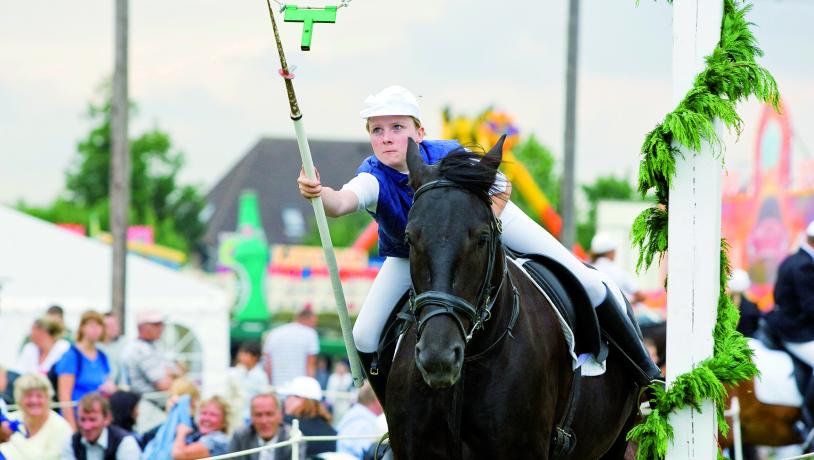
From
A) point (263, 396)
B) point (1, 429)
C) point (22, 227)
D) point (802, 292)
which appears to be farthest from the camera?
point (22, 227)

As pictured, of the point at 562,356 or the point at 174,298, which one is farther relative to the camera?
the point at 174,298

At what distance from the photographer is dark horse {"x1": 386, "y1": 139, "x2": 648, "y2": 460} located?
178 inches

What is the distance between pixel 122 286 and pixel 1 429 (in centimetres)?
933

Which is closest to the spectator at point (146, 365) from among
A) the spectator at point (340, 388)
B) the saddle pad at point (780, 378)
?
the spectator at point (340, 388)

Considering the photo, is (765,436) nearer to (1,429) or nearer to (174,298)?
(1,429)

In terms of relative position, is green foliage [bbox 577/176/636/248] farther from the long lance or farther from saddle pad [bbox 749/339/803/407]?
the long lance

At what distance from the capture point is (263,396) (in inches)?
382

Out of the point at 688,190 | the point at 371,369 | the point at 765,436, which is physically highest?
the point at 688,190

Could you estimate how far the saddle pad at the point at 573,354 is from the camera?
5.52 m

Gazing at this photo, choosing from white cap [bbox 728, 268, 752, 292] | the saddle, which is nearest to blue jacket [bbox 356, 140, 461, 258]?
the saddle

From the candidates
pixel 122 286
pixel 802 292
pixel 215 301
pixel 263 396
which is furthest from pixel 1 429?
pixel 215 301

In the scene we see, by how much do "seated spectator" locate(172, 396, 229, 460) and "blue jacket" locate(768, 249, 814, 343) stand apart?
214 inches

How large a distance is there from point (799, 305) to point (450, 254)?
25.4 ft

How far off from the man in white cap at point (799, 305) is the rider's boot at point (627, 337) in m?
5.36
